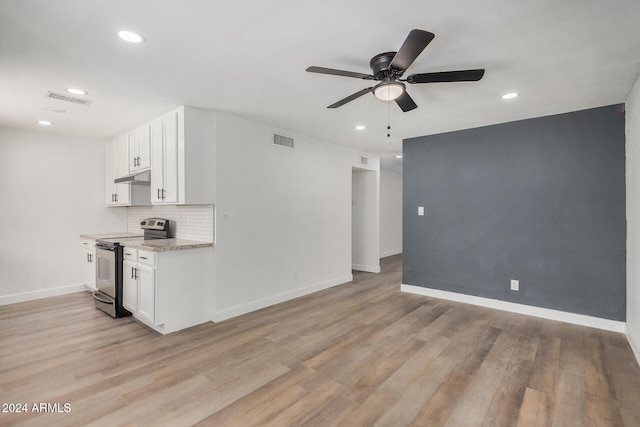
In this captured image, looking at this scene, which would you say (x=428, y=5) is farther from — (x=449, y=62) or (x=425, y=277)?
(x=425, y=277)

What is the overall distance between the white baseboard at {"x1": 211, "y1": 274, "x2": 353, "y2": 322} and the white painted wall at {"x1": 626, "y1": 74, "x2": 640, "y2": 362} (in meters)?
3.68

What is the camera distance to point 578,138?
3.66 meters

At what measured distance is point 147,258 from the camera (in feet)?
11.1

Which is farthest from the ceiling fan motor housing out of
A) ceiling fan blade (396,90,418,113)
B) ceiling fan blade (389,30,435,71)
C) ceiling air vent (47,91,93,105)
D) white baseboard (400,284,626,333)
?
white baseboard (400,284,626,333)

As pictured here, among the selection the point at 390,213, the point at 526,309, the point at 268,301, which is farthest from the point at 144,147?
the point at 390,213

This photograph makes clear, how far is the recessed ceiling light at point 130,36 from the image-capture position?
2.02 m

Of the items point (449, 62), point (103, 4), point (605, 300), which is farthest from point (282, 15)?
point (605, 300)

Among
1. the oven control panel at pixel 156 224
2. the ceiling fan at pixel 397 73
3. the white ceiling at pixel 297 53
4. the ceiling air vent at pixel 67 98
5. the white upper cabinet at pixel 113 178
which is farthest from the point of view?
the white upper cabinet at pixel 113 178

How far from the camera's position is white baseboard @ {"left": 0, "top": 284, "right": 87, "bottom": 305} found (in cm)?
434

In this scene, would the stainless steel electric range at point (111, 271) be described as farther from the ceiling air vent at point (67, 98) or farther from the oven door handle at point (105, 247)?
the ceiling air vent at point (67, 98)

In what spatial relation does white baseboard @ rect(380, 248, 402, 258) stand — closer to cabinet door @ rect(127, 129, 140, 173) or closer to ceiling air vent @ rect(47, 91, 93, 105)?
cabinet door @ rect(127, 129, 140, 173)

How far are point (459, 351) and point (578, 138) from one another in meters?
2.90

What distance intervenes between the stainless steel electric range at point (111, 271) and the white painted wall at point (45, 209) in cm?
119

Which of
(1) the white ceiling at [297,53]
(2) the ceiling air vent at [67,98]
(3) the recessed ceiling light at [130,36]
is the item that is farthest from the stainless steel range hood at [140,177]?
(3) the recessed ceiling light at [130,36]
